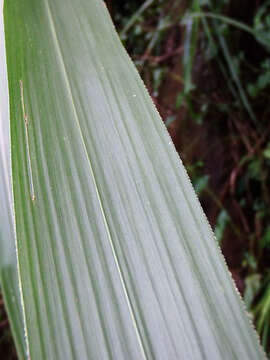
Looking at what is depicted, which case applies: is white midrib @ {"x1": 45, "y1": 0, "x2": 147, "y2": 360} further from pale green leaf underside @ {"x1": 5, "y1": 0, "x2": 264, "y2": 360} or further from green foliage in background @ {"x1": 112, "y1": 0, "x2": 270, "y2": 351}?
green foliage in background @ {"x1": 112, "y1": 0, "x2": 270, "y2": 351}

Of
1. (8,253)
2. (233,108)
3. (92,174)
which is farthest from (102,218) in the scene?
(233,108)

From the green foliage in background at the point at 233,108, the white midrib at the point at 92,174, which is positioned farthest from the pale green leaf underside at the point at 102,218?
the green foliage in background at the point at 233,108

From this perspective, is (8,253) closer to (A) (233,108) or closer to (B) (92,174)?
(B) (92,174)

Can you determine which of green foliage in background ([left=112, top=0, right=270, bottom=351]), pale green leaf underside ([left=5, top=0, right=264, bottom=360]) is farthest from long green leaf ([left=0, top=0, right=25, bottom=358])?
green foliage in background ([left=112, top=0, right=270, bottom=351])

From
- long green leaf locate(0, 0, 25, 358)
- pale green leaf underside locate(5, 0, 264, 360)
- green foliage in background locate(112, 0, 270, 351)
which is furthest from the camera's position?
green foliage in background locate(112, 0, 270, 351)

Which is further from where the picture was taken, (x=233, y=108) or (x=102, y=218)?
(x=233, y=108)

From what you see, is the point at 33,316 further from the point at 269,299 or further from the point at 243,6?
the point at 243,6

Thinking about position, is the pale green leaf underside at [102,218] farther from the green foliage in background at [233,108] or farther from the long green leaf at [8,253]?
the green foliage in background at [233,108]

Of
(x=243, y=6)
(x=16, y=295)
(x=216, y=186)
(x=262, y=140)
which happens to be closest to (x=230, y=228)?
(x=216, y=186)

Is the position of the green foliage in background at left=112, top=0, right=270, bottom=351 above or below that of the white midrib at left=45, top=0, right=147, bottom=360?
below

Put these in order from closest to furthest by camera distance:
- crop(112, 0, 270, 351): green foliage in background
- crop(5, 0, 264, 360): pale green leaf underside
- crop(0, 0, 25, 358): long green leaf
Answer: crop(5, 0, 264, 360): pale green leaf underside
crop(0, 0, 25, 358): long green leaf
crop(112, 0, 270, 351): green foliage in background
